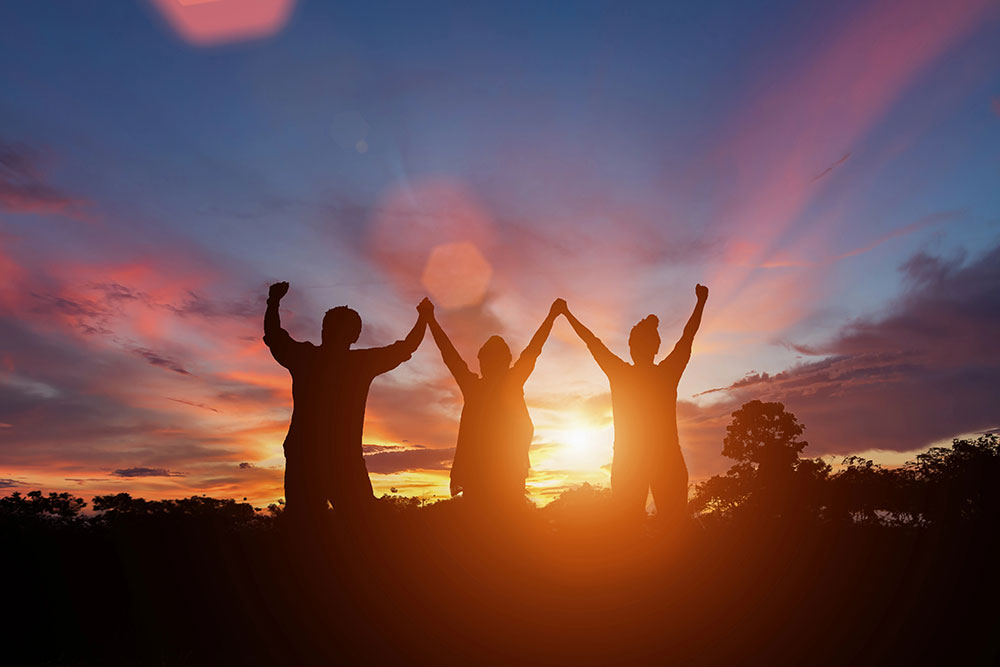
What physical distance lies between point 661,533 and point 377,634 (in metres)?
6.92

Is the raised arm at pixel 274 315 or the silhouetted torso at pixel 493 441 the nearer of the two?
the raised arm at pixel 274 315

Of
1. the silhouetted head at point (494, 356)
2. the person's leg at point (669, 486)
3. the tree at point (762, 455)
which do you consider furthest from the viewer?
the tree at point (762, 455)

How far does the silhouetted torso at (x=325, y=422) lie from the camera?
1250 cm

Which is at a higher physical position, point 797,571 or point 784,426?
point 784,426

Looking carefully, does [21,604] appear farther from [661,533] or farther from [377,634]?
[661,533]

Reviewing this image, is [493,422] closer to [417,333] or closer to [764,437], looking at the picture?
[417,333]

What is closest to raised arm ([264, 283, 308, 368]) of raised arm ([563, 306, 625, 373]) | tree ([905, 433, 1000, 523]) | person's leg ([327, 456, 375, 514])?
→ person's leg ([327, 456, 375, 514])

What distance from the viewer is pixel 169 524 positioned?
35.8 feet

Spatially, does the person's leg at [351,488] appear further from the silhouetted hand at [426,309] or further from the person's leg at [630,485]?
the person's leg at [630,485]

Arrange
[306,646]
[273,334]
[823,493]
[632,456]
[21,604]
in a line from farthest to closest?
1. [823,493]
2. [632,456]
3. [273,334]
4. [306,646]
5. [21,604]

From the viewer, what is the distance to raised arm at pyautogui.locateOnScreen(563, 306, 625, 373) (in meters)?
14.6

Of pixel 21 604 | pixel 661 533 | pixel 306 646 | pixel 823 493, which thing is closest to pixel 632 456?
pixel 661 533

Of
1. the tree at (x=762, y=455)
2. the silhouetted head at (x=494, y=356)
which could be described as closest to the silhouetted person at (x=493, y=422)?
the silhouetted head at (x=494, y=356)

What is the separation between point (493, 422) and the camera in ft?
47.1
